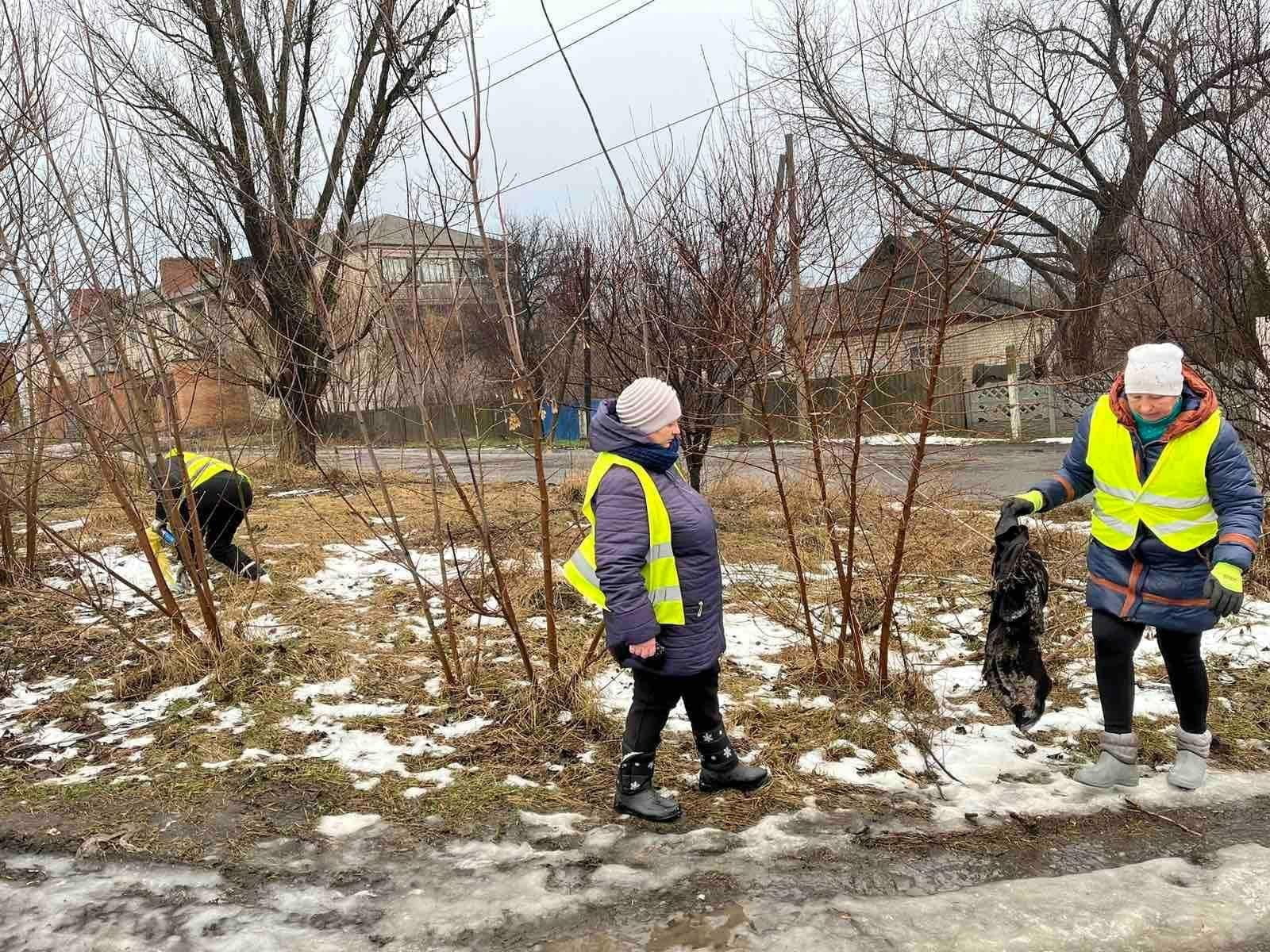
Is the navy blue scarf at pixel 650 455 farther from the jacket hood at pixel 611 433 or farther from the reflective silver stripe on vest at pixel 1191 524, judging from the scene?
the reflective silver stripe on vest at pixel 1191 524

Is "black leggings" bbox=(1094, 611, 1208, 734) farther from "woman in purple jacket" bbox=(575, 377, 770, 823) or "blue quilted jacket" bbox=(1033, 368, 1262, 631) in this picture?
"woman in purple jacket" bbox=(575, 377, 770, 823)

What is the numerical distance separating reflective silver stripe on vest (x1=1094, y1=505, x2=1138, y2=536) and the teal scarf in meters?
0.27

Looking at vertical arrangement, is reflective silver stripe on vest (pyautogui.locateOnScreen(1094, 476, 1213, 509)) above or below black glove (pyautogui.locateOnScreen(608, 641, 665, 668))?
above

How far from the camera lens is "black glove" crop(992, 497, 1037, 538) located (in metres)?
3.10

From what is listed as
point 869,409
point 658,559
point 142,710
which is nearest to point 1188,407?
point 869,409

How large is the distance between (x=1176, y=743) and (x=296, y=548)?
242 inches

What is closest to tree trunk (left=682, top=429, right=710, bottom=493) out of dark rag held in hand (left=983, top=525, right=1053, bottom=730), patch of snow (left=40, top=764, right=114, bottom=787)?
dark rag held in hand (left=983, top=525, right=1053, bottom=730)

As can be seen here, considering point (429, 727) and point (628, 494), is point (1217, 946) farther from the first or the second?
point (429, 727)

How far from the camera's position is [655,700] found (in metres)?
2.90

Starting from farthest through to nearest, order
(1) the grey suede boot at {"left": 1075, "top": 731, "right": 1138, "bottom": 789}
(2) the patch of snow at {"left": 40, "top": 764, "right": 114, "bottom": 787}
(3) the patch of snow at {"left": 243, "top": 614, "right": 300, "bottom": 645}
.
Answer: (3) the patch of snow at {"left": 243, "top": 614, "right": 300, "bottom": 645} < (2) the patch of snow at {"left": 40, "top": 764, "right": 114, "bottom": 787} < (1) the grey suede boot at {"left": 1075, "top": 731, "right": 1138, "bottom": 789}

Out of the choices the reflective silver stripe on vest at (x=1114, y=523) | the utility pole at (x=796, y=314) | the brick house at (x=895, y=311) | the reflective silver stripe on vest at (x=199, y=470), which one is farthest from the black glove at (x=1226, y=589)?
the reflective silver stripe on vest at (x=199, y=470)

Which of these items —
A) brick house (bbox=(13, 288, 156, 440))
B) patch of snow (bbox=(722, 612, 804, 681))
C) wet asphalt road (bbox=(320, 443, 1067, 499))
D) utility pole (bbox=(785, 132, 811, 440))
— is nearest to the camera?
utility pole (bbox=(785, 132, 811, 440))

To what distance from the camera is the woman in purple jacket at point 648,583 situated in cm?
267

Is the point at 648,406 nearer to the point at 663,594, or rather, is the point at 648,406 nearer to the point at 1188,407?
the point at 663,594
